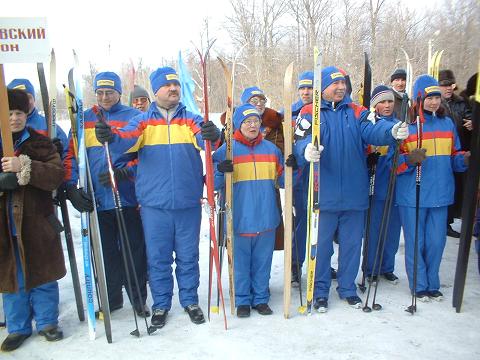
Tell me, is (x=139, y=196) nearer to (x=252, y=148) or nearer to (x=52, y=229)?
(x=52, y=229)

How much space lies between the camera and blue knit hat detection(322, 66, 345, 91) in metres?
3.50

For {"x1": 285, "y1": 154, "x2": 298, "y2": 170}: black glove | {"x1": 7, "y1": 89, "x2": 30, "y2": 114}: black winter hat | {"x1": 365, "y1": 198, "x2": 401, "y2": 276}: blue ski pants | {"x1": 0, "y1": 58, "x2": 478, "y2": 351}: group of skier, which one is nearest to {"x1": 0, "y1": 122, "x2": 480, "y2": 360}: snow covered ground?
{"x1": 0, "y1": 58, "x2": 478, "y2": 351}: group of skier

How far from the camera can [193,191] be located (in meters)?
3.42

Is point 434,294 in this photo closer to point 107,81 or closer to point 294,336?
point 294,336

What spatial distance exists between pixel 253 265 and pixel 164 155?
1.27 meters

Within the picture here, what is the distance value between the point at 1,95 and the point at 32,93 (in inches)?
40.3

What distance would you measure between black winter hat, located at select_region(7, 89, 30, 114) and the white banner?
24 cm

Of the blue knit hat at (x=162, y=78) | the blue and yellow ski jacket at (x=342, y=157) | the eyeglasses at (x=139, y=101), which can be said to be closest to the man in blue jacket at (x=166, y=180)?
the blue knit hat at (x=162, y=78)

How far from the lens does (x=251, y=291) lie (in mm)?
3705

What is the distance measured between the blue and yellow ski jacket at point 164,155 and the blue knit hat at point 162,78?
165 millimetres

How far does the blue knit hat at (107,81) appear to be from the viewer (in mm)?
3572

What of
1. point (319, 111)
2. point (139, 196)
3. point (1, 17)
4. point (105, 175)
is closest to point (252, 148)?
point (319, 111)

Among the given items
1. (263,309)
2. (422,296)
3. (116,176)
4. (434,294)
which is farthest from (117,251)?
(434,294)

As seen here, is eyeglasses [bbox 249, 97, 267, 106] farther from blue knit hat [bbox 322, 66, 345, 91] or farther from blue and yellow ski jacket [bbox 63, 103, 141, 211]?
blue and yellow ski jacket [bbox 63, 103, 141, 211]
